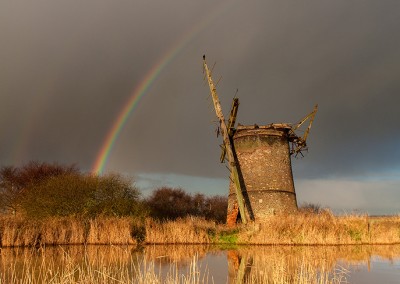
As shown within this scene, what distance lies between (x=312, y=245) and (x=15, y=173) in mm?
34410

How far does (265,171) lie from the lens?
22984mm

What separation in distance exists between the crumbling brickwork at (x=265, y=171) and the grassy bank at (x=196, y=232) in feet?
8.49

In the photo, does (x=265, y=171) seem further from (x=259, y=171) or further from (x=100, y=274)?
(x=100, y=274)

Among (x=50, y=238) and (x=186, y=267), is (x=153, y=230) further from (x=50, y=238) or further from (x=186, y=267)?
(x=186, y=267)

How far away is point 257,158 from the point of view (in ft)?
76.1

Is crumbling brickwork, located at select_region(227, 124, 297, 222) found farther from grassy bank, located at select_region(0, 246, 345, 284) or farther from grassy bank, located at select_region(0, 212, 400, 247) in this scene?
grassy bank, located at select_region(0, 246, 345, 284)

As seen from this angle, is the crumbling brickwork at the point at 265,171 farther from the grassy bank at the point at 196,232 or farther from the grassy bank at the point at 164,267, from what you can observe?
the grassy bank at the point at 164,267

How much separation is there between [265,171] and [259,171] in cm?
32

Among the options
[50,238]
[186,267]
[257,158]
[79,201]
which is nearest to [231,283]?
[186,267]

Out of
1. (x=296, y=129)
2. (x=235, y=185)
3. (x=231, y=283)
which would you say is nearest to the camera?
(x=231, y=283)

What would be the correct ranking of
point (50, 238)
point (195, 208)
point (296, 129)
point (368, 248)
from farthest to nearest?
1. point (195, 208)
2. point (296, 129)
3. point (50, 238)
4. point (368, 248)

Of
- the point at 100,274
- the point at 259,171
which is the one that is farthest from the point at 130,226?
the point at 100,274

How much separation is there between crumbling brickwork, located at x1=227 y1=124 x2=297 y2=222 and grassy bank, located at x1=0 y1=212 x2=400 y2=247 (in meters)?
2.59

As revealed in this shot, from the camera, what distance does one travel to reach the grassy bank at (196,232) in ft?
61.2
